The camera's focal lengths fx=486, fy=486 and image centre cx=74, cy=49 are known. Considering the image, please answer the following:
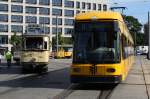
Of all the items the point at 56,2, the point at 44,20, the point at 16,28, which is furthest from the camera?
the point at 56,2

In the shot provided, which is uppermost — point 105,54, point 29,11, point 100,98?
point 29,11

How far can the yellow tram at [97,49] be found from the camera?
65.8ft

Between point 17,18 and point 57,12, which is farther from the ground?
point 57,12

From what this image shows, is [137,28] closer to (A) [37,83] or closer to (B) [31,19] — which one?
(B) [31,19]

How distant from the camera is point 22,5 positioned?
13662 cm

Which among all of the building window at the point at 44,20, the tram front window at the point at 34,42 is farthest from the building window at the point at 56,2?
the tram front window at the point at 34,42

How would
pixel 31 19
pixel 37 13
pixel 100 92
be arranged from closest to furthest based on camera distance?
1. pixel 100 92
2. pixel 31 19
3. pixel 37 13

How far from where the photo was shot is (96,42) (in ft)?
67.0

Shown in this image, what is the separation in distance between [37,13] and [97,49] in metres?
121

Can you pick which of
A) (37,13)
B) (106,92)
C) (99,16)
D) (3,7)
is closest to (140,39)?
(37,13)

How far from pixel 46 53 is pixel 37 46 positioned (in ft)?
2.73

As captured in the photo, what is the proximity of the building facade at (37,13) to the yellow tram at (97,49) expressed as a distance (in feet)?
348

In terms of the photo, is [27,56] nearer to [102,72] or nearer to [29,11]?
[102,72]

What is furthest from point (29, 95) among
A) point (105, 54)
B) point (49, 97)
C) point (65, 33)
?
point (65, 33)
